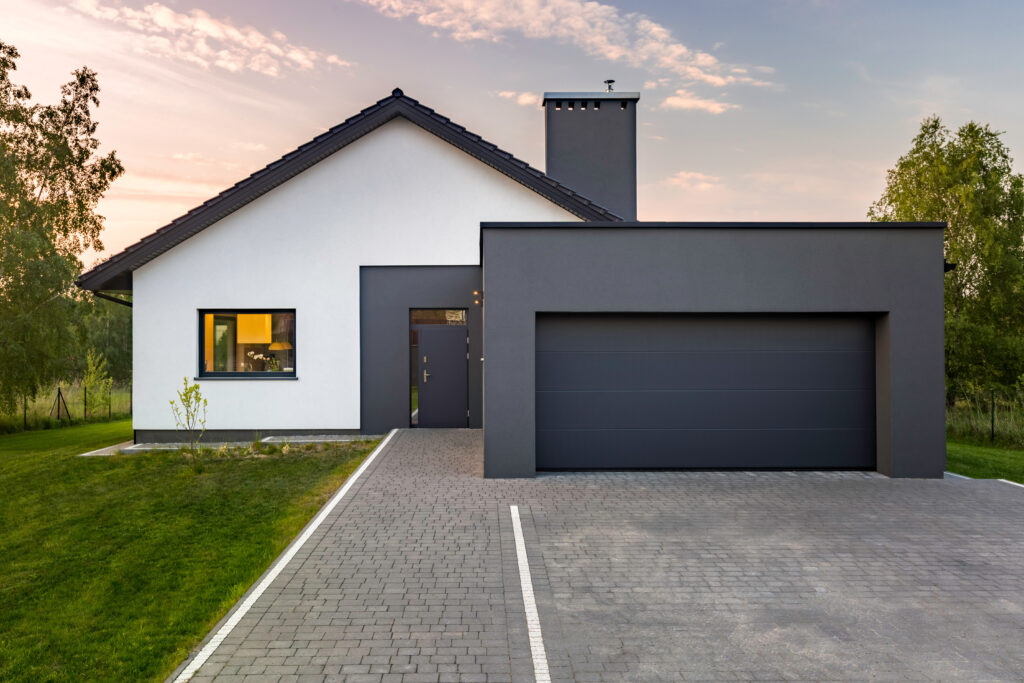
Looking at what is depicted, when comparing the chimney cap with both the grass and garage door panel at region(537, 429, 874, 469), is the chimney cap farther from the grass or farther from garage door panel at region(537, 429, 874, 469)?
garage door panel at region(537, 429, 874, 469)

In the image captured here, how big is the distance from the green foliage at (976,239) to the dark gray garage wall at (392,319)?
61.0ft

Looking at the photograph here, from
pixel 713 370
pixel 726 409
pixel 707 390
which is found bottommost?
pixel 726 409

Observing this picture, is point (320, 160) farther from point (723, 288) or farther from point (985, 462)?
point (985, 462)

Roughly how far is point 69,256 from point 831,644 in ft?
83.4

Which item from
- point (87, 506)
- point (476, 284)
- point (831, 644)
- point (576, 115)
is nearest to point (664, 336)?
point (476, 284)

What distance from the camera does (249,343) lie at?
12.8 metres

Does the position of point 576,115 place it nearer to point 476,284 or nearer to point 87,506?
point 476,284

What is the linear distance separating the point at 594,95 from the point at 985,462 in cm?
1189

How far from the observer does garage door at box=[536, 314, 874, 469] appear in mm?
9117

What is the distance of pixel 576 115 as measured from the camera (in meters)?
16.9

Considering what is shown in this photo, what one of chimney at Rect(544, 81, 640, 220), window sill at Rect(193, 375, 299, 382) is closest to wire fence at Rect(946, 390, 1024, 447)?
chimney at Rect(544, 81, 640, 220)

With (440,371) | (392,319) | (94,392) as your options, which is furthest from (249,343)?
(94,392)

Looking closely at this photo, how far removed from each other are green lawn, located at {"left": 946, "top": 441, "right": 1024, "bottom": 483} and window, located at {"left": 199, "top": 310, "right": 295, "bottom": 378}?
39.0 ft

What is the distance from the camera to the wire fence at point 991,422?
14.3 m
